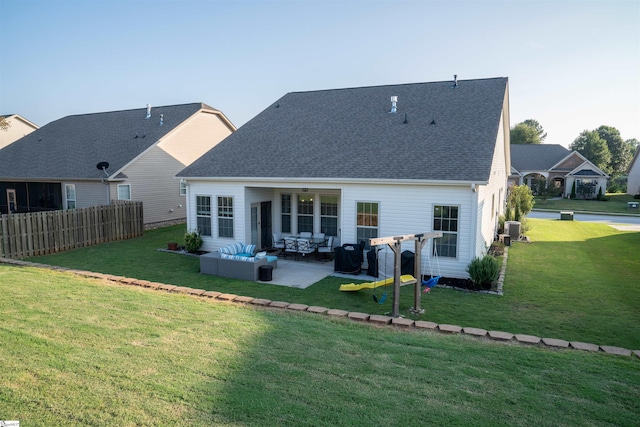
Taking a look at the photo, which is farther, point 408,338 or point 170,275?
point 170,275

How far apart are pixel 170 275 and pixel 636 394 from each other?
11.4 m

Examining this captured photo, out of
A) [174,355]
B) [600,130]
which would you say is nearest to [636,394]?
[174,355]

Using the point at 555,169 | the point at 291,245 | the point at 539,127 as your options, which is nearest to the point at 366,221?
the point at 291,245

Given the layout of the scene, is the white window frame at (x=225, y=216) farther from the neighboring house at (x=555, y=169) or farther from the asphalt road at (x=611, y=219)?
the neighboring house at (x=555, y=169)

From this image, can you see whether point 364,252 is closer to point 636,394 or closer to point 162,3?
point 636,394

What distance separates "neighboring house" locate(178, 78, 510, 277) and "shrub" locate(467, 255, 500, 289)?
62 cm

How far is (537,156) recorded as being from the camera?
174 feet

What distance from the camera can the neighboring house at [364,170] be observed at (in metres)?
12.2

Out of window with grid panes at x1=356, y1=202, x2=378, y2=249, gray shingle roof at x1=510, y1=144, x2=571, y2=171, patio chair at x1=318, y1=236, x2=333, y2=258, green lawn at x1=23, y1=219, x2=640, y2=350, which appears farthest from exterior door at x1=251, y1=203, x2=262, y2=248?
gray shingle roof at x1=510, y1=144, x2=571, y2=171

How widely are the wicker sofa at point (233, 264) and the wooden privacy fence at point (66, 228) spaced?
7271 millimetres

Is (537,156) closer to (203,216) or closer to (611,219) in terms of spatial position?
(611,219)

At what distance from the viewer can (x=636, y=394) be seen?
4.83 m

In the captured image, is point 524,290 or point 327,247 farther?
point 327,247

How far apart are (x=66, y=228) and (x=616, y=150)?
3883 inches
